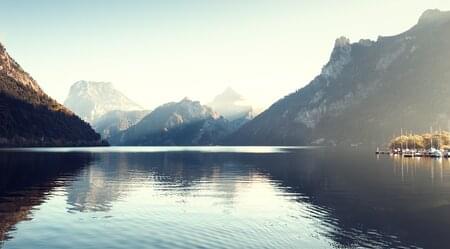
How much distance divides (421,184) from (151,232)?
269 feet

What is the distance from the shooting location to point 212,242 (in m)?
48.9

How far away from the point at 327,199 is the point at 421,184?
135ft

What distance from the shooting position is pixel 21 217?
6206cm

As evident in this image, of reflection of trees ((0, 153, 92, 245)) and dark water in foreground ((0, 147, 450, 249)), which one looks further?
reflection of trees ((0, 153, 92, 245))

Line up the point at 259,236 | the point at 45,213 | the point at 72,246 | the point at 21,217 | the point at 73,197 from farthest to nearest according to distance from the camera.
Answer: the point at 73,197, the point at 45,213, the point at 21,217, the point at 259,236, the point at 72,246

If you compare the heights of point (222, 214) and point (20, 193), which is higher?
point (20, 193)

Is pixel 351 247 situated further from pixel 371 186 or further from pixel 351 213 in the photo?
pixel 371 186

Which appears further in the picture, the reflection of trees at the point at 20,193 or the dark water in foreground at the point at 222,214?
the reflection of trees at the point at 20,193

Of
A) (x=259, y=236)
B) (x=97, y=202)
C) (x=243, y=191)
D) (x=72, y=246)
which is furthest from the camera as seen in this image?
(x=243, y=191)

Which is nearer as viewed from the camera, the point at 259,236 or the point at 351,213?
the point at 259,236

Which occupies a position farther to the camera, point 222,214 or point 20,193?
point 20,193

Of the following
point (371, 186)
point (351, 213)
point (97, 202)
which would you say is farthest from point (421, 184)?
point (97, 202)

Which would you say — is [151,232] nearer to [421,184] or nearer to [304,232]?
[304,232]

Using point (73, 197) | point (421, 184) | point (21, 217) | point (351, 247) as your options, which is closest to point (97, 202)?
point (73, 197)
